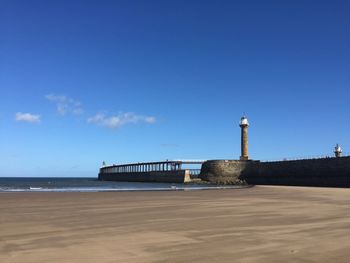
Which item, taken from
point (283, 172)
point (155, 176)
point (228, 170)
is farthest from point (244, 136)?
point (155, 176)

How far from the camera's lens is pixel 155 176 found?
110 meters

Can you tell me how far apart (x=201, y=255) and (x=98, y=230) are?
A: 3977 millimetres

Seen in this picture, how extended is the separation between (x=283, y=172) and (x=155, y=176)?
47078 millimetres

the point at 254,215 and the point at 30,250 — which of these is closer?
the point at 30,250

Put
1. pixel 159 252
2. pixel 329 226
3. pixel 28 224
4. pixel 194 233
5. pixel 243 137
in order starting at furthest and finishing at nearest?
pixel 243 137 → pixel 28 224 → pixel 329 226 → pixel 194 233 → pixel 159 252

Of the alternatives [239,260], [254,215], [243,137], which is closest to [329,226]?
[254,215]

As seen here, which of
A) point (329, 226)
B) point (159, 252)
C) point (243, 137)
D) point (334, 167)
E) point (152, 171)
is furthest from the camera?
point (152, 171)

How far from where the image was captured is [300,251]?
813cm

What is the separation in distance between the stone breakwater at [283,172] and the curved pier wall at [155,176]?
6.56m

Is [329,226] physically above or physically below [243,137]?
below

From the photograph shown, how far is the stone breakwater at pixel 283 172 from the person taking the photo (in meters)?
54.7

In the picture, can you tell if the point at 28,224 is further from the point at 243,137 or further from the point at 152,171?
the point at 152,171

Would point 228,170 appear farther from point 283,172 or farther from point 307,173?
point 307,173

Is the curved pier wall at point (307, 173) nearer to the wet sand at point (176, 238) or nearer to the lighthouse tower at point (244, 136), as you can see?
the lighthouse tower at point (244, 136)
